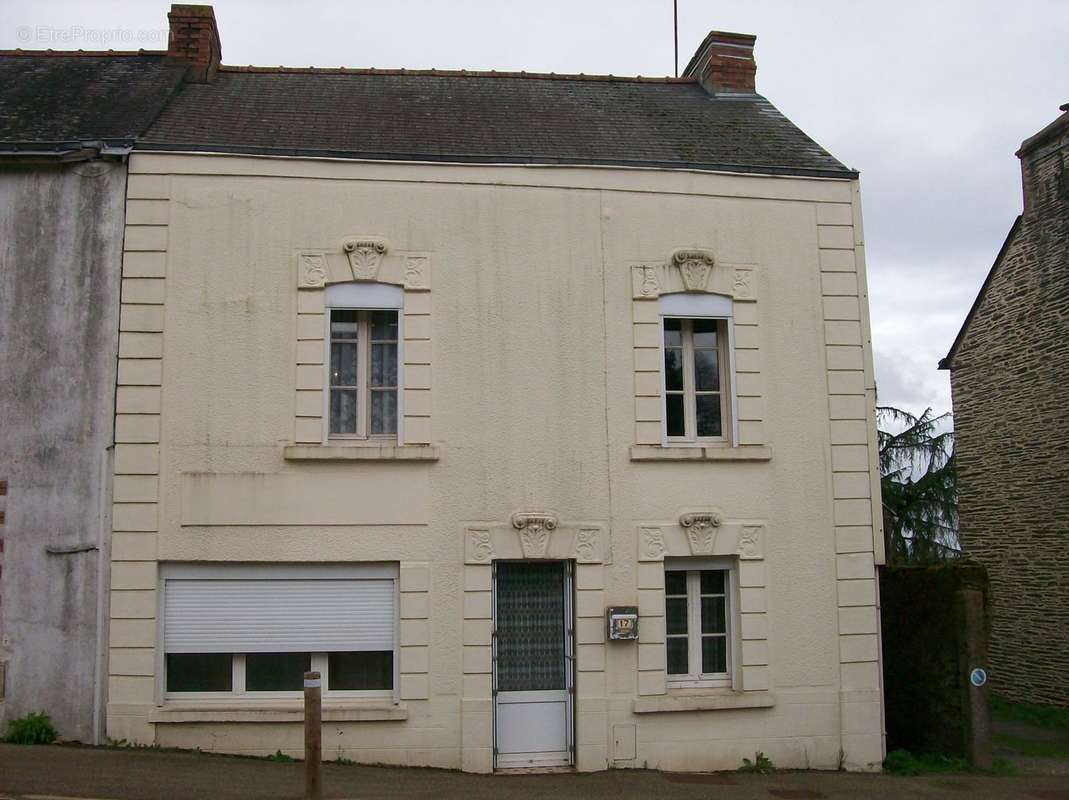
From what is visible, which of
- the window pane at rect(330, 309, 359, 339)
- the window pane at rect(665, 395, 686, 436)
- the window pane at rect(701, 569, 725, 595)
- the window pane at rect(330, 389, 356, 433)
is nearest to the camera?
the window pane at rect(330, 389, 356, 433)

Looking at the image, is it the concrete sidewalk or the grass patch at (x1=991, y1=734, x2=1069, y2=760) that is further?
the grass patch at (x1=991, y1=734, x2=1069, y2=760)

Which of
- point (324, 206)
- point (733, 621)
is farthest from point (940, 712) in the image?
point (324, 206)

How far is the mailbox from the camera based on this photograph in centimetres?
999

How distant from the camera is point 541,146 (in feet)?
36.5

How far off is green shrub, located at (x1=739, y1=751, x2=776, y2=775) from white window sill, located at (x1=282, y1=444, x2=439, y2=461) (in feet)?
14.4

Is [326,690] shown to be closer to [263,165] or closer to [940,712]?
[263,165]

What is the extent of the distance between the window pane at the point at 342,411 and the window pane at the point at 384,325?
650 millimetres


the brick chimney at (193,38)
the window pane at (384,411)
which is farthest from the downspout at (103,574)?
the brick chimney at (193,38)

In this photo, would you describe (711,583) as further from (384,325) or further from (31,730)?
(31,730)

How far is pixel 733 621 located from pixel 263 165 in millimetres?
6806

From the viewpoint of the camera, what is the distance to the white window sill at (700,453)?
10.3 metres

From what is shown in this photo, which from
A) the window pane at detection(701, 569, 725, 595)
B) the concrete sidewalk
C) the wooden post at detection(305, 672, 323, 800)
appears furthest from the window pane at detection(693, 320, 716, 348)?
the wooden post at detection(305, 672, 323, 800)

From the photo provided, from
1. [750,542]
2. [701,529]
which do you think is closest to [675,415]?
[701,529]

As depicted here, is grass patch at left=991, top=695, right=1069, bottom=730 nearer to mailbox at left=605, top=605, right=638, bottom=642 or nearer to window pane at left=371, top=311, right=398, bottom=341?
mailbox at left=605, top=605, right=638, bottom=642
